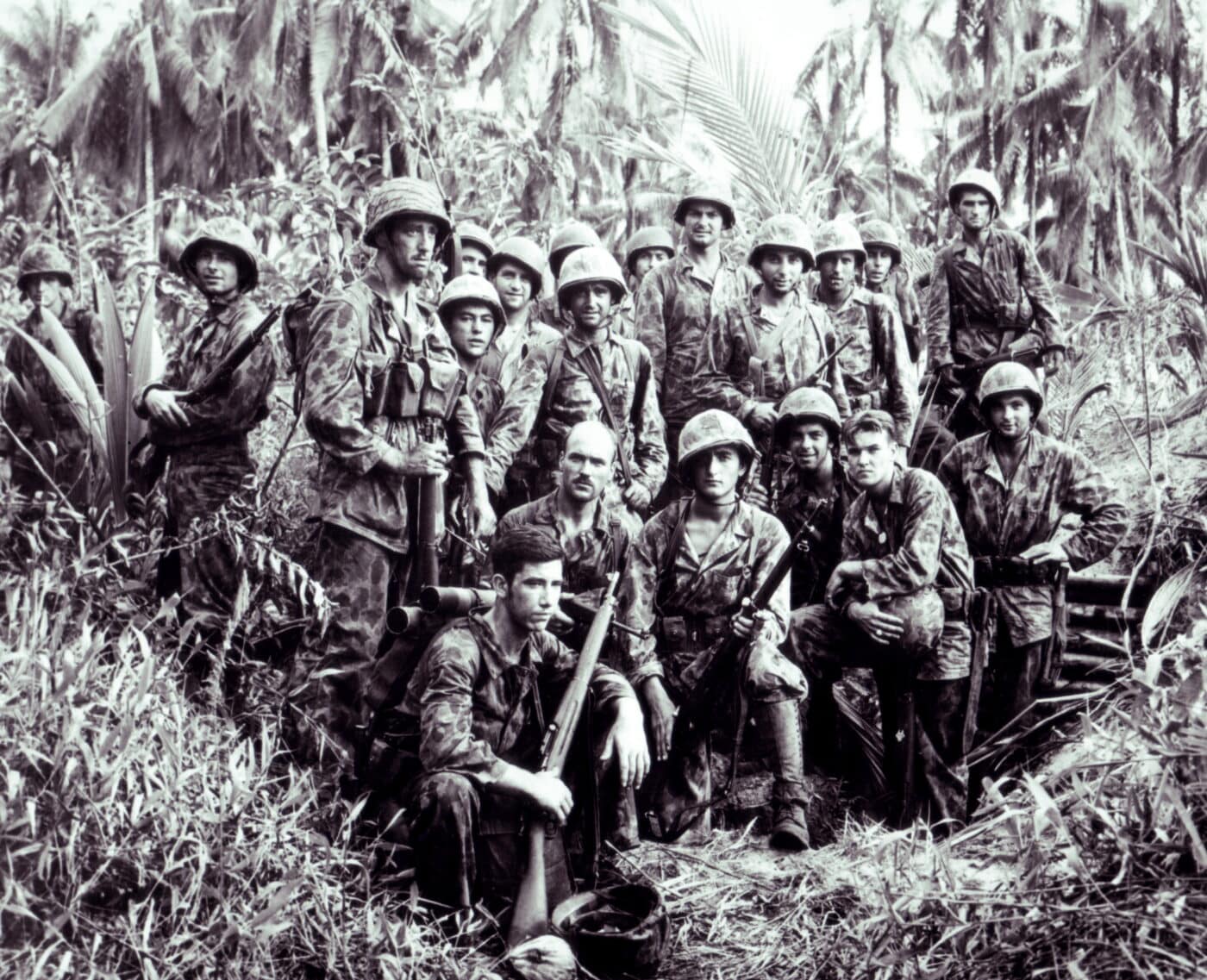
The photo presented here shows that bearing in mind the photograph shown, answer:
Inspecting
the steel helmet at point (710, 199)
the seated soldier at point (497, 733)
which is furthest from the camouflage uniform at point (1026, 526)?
the seated soldier at point (497, 733)

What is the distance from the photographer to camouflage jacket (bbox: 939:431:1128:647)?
19.6 ft

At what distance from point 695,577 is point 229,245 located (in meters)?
2.68

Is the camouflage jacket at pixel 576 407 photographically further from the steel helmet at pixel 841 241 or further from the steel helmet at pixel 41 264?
A: the steel helmet at pixel 41 264

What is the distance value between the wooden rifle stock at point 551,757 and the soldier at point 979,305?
3891 mm

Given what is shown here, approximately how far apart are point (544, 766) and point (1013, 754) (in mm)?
2963

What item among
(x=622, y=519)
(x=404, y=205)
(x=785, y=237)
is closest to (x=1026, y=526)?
(x=622, y=519)

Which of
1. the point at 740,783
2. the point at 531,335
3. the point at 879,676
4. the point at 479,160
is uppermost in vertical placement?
the point at 479,160

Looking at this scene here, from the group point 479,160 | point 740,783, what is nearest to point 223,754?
point 740,783

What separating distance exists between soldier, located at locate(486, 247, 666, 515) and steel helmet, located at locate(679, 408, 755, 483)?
1.53ft

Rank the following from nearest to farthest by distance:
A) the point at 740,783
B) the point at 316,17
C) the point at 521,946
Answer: the point at 521,946
the point at 740,783
the point at 316,17

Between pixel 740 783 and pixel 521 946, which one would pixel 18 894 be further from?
pixel 740 783

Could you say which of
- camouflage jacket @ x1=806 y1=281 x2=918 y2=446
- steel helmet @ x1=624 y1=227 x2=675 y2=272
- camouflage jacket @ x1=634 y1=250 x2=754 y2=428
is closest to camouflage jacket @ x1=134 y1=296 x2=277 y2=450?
camouflage jacket @ x1=634 y1=250 x2=754 y2=428

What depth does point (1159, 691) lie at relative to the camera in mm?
3684

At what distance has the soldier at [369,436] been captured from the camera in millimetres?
4918
